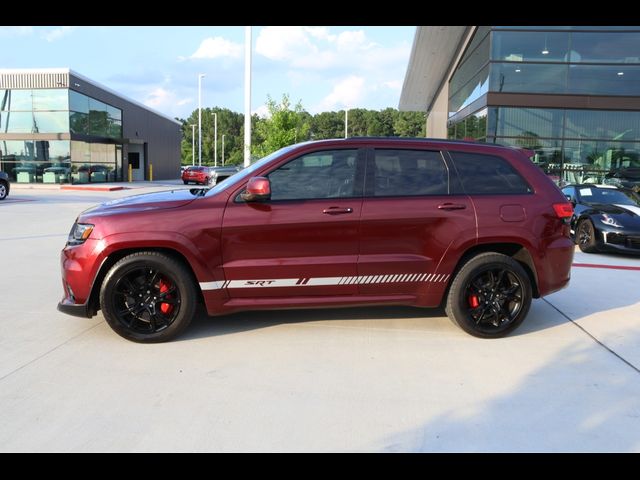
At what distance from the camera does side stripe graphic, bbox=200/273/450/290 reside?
451 cm

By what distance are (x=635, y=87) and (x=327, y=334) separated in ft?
58.1

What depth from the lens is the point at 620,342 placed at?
185 inches

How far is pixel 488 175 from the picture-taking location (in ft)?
16.1

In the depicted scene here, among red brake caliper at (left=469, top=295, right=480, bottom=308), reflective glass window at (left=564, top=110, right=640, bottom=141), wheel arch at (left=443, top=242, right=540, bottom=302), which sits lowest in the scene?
red brake caliper at (left=469, top=295, right=480, bottom=308)

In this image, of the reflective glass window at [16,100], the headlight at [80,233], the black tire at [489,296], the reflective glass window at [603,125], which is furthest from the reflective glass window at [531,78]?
Result: the reflective glass window at [16,100]

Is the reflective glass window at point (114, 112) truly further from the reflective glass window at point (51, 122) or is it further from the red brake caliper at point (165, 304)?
the red brake caliper at point (165, 304)

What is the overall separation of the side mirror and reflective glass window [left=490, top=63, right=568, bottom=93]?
15.9m

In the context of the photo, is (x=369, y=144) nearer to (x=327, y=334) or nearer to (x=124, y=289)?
(x=327, y=334)

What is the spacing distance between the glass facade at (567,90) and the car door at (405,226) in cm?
1447

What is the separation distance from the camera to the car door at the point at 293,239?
14.7 feet

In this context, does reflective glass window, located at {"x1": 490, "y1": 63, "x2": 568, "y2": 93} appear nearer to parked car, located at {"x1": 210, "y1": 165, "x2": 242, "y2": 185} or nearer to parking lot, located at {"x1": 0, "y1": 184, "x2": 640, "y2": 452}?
parked car, located at {"x1": 210, "y1": 165, "x2": 242, "y2": 185}

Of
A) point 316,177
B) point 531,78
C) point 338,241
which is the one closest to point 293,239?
point 338,241

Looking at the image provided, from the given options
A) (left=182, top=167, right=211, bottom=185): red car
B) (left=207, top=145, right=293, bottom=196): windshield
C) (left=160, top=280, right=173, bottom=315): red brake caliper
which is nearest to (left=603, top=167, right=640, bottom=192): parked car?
(left=207, top=145, right=293, bottom=196): windshield

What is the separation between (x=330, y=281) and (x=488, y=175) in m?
1.82
